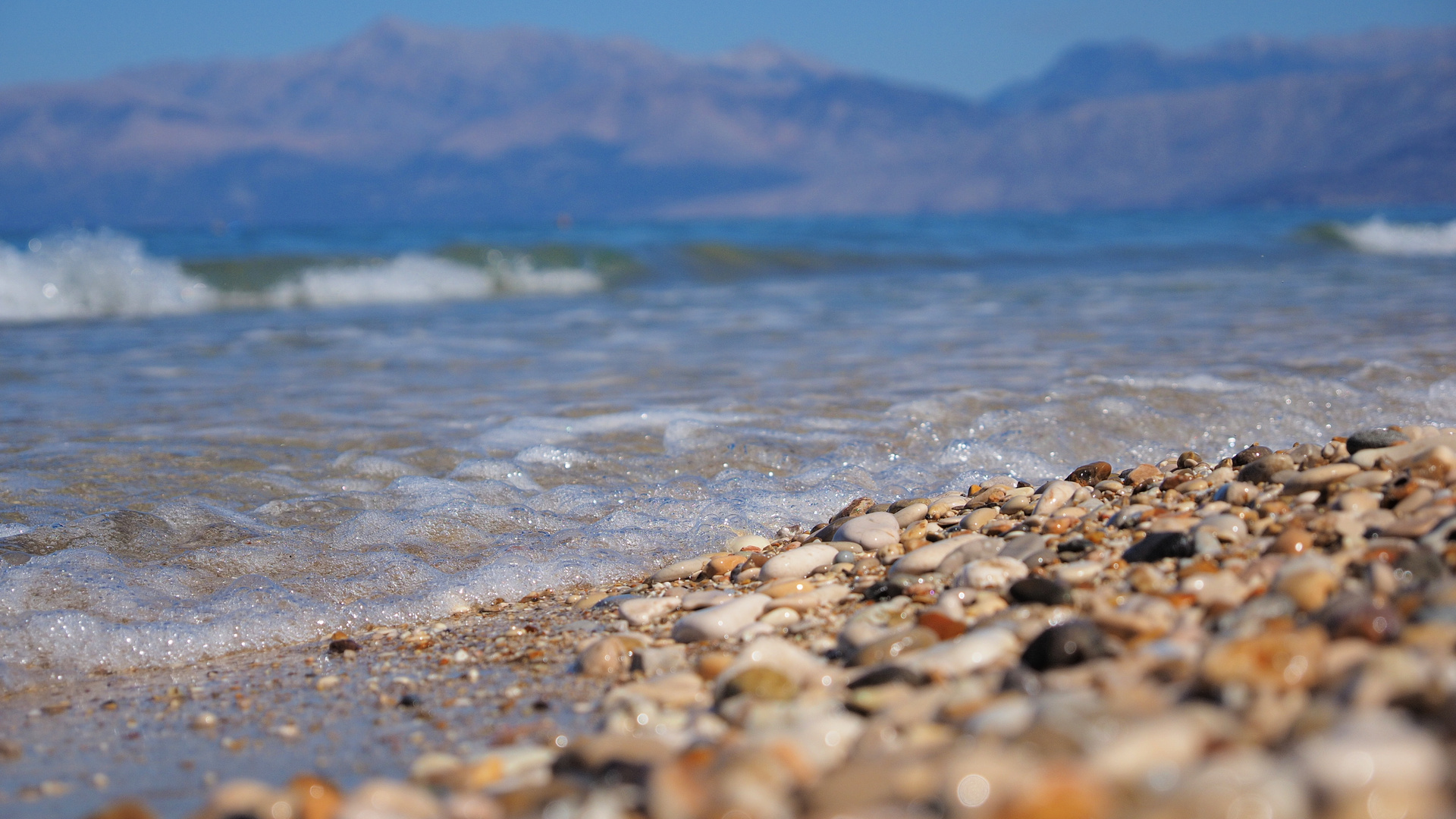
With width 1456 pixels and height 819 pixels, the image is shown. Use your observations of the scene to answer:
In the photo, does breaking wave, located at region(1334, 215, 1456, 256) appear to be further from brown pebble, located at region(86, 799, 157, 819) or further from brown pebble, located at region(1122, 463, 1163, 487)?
brown pebble, located at region(86, 799, 157, 819)

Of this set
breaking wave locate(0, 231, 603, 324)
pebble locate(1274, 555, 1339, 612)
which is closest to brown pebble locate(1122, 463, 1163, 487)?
pebble locate(1274, 555, 1339, 612)

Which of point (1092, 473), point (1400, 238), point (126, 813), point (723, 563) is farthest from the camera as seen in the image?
point (1400, 238)

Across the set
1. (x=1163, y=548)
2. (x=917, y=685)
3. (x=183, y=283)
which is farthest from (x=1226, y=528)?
(x=183, y=283)

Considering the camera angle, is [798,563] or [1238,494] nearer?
[1238,494]

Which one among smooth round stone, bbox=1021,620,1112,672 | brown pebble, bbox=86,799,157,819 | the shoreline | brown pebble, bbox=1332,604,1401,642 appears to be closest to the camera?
the shoreline

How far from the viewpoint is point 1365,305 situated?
8.30m

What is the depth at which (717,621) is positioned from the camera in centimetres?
241

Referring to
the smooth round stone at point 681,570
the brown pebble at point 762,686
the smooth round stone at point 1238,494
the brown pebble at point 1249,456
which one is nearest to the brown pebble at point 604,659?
the brown pebble at point 762,686

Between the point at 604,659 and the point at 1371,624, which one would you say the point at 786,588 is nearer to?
the point at 604,659

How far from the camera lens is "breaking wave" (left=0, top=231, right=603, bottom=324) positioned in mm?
11688

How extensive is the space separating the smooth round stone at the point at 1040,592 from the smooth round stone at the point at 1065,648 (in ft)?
1.14

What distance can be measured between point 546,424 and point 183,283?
10.7 metres

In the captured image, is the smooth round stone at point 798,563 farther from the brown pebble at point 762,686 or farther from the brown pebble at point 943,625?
the brown pebble at point 762,686

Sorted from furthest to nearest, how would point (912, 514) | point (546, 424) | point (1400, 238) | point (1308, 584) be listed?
point (1400, 238) → point (546, 424) → point (912, 514) → point (1308, 584)
